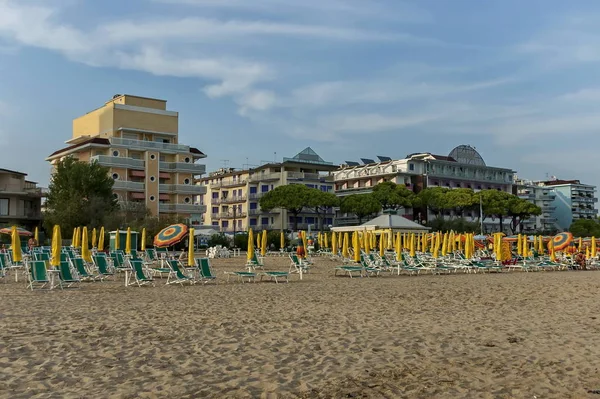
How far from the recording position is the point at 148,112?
58969 millimetres

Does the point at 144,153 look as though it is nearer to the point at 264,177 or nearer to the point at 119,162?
the point at 119,162

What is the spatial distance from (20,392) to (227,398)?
6.24 ft

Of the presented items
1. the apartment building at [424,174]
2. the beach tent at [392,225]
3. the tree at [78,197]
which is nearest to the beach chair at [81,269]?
the beach tent at [392,225]

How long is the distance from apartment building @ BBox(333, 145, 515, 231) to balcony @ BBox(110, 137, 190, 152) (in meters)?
24.4

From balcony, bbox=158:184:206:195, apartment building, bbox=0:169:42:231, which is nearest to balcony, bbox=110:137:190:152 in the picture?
balcony, bbox=158:184:206:195

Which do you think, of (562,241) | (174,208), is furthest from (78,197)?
(562,241)

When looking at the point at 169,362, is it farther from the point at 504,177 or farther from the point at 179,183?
the point at 504,177

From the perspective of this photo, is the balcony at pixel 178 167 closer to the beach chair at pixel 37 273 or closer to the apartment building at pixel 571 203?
the beach chair at pixel 37 273

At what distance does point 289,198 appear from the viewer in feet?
217

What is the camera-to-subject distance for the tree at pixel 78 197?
1690 inches

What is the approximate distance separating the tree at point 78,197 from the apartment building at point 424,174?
35615 millimetres

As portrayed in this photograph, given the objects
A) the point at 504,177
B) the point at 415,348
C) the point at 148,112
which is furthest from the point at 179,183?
the point at 415,348

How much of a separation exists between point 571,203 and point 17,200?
298 feet

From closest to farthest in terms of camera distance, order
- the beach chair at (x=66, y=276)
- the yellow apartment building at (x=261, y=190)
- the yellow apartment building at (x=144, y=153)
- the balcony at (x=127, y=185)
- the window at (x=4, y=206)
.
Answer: the beach chair at (x=66, y=276) → the window at (x=4, y=206) → the balcony at (x=127, y=185) → the yellow apartment building at (x=144, y=153) → the yellow apartment building at (x=261, y=190)
